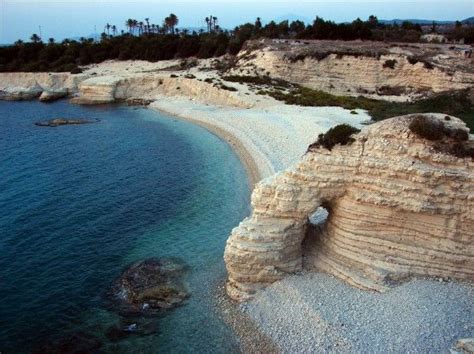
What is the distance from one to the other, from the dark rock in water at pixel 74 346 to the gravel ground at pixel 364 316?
530 cm

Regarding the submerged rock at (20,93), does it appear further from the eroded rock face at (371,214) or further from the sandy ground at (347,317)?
the eroded rock face at (371,214)

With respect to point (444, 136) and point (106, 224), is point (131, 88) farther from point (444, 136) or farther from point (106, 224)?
point (444, 136)

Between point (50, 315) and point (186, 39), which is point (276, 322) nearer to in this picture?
point (50, 315)

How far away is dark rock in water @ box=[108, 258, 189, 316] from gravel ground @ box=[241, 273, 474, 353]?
319cm

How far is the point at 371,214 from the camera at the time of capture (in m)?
15.6

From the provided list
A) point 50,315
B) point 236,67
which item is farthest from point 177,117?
point 50,315

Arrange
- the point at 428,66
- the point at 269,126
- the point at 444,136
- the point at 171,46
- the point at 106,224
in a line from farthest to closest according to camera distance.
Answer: the point at 171,46 < the point at 428,66 < the point at 269,126 < the point at 106,224 < the point at 444,136

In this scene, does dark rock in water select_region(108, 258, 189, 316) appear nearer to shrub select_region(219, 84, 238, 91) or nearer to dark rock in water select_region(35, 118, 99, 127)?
dark rock in water select_region(35, 118, 99, 127)

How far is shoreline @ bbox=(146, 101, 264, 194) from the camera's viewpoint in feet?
102

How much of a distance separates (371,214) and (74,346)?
1112 cm

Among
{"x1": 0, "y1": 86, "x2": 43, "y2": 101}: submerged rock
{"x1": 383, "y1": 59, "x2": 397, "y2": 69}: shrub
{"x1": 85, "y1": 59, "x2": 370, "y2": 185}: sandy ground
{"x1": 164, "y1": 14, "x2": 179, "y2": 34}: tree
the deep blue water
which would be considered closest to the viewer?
the deep blue water

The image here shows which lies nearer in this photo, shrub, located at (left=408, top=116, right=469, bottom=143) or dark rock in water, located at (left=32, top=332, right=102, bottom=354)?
shrub, located at (left=408, top=116, right=469, bottom=143)

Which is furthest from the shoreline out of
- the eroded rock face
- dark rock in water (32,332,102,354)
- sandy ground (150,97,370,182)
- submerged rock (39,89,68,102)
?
submerged rock (39,89,68,102)

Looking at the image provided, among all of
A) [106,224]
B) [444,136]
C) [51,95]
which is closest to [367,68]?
[106,224]
